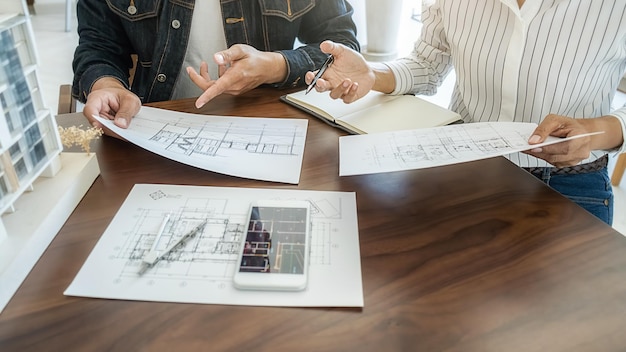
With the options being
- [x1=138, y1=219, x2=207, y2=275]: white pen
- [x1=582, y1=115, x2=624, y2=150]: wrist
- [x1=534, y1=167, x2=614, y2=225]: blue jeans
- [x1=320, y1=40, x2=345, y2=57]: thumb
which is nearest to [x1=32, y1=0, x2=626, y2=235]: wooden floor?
[x1=534, y1=167, x2=614, y2=225]: blue jeans

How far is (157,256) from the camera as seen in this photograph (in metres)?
0.53

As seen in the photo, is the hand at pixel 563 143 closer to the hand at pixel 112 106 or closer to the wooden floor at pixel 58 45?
the hand at pixel 112 106

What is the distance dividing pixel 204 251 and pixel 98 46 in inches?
28.0

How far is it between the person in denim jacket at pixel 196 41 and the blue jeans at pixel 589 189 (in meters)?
0.53

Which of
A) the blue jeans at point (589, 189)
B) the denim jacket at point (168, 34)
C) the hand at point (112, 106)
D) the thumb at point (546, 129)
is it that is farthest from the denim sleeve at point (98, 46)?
the blue jeans at point (589, 189)

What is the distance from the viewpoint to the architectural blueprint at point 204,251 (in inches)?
19.1

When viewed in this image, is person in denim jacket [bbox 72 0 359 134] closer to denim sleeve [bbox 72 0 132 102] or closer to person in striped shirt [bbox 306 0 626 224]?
denim sleeve [bbox 72 0 132 102]

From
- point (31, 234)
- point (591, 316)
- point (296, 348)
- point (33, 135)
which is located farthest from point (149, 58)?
→ point (591, 316)

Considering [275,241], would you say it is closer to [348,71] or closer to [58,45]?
[348,71]

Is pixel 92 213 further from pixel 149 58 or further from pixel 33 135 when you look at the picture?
pixel 149 58

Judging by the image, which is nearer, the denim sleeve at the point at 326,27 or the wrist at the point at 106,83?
the wrist at the point at 106,83

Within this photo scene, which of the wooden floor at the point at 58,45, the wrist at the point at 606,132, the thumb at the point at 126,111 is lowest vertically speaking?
the wooden floor at the point at 58,45

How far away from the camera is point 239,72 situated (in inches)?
34.8

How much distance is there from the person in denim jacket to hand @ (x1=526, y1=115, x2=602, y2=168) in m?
0.49
